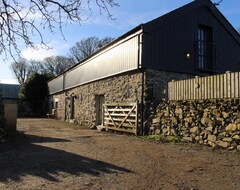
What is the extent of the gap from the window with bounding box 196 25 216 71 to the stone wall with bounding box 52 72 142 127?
3.78 m

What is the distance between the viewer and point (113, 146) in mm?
9148

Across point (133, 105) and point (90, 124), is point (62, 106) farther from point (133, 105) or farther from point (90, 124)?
point (133, 105)

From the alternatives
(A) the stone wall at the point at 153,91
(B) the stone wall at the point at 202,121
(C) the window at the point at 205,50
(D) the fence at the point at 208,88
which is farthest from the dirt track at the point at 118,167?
(C) the window at the point at 205,50

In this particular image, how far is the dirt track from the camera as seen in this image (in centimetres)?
498

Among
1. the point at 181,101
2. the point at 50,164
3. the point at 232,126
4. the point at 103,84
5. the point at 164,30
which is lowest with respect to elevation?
the point at 50,164

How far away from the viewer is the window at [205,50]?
48.3 ft

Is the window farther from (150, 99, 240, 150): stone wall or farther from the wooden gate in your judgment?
(150, 99, 240, 150): stone wall

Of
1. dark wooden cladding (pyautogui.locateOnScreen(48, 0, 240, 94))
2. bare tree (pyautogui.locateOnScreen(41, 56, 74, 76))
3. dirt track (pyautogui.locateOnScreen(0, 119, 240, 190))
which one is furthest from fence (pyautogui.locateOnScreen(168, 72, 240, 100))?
bare tree (pyautogui.locateOnScreen(41, 56, 74, 76))

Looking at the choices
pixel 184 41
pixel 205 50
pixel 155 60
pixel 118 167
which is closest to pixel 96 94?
pixel 155 60

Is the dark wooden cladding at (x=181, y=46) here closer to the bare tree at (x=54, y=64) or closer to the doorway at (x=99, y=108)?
the doorway at (x=99, y=108)

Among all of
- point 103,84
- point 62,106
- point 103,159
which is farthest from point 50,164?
point 62,106

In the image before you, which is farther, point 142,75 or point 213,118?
point 142,75

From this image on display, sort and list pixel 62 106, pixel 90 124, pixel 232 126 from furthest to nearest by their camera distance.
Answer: pixel 62 106 < pixel 90 124 < pixel 232 126

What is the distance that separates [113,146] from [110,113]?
5799 mm
